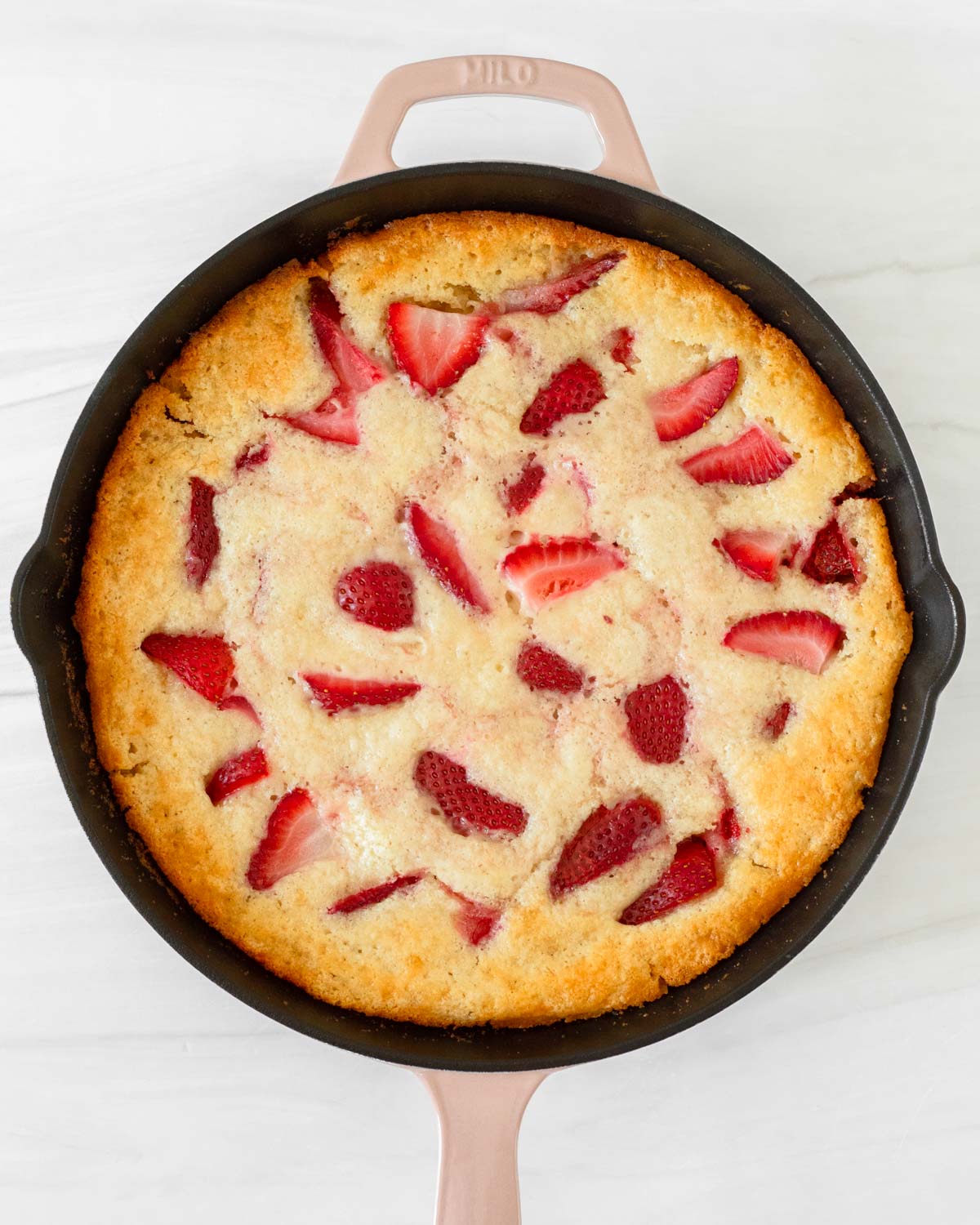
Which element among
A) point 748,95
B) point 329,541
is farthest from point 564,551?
point 748,95

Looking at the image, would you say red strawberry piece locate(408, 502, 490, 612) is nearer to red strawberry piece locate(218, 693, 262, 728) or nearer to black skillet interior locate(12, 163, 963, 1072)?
red strawberry piece locate(218, 693, 262, 728)

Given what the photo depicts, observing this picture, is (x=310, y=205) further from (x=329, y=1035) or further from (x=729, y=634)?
(x=329, y=1035)

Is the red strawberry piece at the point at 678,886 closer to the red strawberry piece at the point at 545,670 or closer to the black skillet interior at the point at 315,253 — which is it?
the black skillet interior at the point at 315,253

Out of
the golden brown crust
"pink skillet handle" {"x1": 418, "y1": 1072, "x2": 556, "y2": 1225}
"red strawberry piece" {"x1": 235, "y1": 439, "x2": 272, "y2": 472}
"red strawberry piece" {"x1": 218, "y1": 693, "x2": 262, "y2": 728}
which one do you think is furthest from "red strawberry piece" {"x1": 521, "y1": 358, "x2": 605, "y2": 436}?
"pink skillet handle" {"x1": 418, "y1": 1072, "x2": 556, "y2": 1225}

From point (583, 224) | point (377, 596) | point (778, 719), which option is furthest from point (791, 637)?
point (583, 224)

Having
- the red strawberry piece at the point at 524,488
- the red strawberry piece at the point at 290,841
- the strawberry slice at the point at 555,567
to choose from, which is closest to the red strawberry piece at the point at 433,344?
the red strawberry piece at the point at 524,488

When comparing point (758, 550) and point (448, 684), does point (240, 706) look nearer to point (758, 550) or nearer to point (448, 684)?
point (448, 684)

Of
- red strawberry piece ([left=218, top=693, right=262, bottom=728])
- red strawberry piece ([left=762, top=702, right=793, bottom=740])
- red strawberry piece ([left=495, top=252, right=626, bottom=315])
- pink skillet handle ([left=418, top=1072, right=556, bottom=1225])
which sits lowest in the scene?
pink skillet handle ([left=418, top=1072, right=556, bottom=1225])
